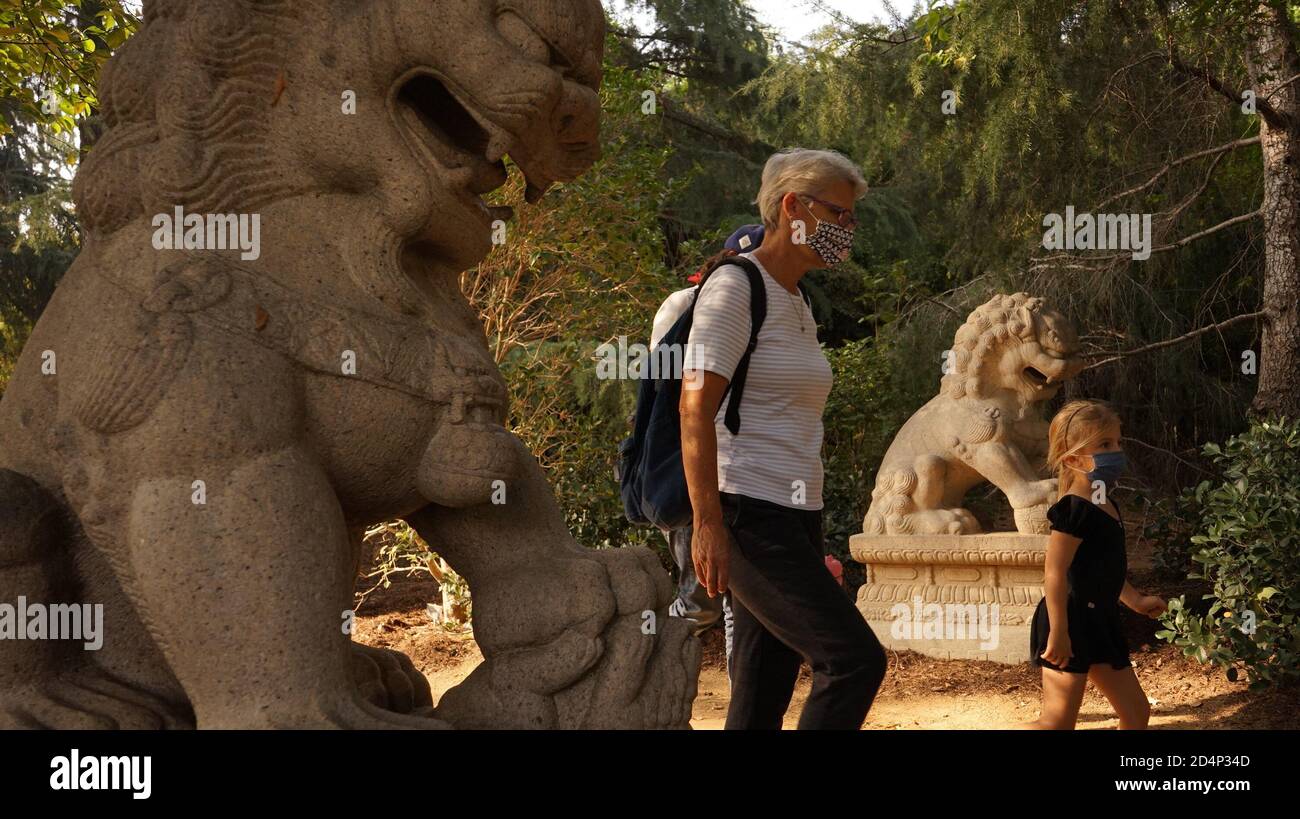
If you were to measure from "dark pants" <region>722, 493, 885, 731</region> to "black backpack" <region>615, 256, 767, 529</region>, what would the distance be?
0.22m

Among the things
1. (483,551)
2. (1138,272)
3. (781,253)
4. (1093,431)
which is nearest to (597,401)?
(1138,272)

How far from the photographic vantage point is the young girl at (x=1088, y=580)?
3.80 m

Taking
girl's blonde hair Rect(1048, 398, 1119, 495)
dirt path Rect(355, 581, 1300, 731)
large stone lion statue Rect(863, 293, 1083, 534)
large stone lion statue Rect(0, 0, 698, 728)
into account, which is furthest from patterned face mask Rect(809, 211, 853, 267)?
large stone lion statue Rect(863, 293, 1083, 534)

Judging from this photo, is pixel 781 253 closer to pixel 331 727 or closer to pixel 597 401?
pixel 331 727

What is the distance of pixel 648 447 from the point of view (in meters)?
3.13

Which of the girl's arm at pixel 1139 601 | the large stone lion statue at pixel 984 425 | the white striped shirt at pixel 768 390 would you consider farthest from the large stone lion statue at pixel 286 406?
the large stone lion statue at pixel 984 425

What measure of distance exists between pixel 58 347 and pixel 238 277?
14.2 inches

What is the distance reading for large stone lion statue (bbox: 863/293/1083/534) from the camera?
23.0 feet

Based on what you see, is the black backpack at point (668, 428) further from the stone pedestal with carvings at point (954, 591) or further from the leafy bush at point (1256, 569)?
the stone pedestal with carvings at point (954, 591)

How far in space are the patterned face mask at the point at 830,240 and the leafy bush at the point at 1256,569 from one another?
148 inches

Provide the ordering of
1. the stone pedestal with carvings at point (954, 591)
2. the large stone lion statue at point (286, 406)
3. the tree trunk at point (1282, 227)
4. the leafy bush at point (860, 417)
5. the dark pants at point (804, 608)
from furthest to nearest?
the leafy bush at point (860, 417), the tree trunk at point (1282, 227), the stone pedestal with carvings at point (954, 591), the dark pants at point (804, 608), the large stone lion statue at point (286, 406)

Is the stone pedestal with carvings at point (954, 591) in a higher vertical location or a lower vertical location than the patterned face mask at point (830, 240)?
lower

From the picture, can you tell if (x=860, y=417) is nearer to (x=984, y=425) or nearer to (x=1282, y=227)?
(x=984, y=425)

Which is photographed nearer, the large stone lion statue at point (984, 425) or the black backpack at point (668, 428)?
the black backpack at point (668, 428)
